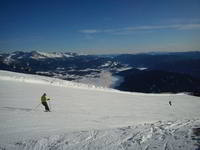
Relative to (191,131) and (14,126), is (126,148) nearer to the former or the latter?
(191,131)

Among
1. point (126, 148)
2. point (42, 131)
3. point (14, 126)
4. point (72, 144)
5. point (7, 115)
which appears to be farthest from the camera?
point (7, 115)

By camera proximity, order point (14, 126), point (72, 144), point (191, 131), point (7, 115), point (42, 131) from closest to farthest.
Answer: point (72, 144), point (191, 131), point (42, 131), point (14, 126), point (7, 115)

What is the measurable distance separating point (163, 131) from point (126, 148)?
2.91 m

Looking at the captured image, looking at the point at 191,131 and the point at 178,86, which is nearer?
the point at 191,131

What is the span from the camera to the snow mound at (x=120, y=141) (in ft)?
30.1

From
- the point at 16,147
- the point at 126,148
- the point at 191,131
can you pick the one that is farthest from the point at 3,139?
the point at 191,131

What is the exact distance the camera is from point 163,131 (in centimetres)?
1109

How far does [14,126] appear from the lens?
41.7 feet

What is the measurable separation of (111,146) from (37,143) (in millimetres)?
3447

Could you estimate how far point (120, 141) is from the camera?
9.95 meters

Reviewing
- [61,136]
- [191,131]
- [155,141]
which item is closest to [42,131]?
[61,136]

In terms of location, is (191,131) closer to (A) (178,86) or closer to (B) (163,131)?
(B) (163,131)

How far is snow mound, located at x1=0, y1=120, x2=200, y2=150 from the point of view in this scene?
9.18 m

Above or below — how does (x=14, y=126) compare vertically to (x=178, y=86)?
above
